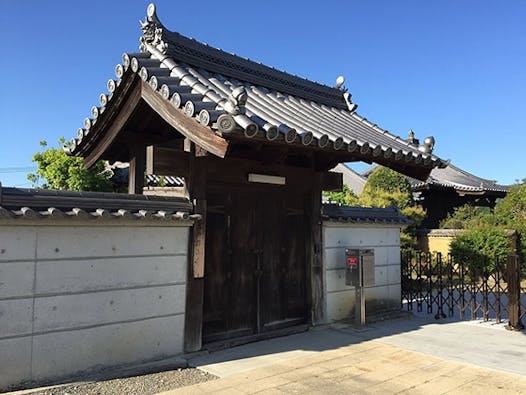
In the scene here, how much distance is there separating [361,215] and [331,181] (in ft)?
3.77

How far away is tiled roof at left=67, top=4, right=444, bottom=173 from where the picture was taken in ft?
16.4

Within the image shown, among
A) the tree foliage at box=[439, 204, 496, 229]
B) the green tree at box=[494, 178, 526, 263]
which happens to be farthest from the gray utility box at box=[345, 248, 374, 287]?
the tree foliage at box=[439, 204, 496, 229]

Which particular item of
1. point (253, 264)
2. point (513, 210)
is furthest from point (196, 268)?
point (513, 210)

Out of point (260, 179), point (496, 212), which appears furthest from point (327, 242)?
point (496, 212)

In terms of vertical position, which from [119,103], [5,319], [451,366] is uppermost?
[119,103]

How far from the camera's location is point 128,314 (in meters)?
5.33

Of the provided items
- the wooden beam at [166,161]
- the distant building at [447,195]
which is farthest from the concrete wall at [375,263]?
the distant building at [447,195]

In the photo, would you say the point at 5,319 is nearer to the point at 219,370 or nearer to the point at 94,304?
the point at 94,304

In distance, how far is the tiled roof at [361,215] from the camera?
800 centimetres

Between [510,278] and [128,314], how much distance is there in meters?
6.59

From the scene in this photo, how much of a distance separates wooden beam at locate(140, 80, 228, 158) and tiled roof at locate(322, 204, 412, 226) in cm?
326

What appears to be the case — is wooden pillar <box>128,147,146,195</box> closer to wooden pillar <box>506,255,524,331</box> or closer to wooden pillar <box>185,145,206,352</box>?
wooden pillar <box>185,145,206,352</box>

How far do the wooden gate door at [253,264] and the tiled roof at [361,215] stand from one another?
615 mm

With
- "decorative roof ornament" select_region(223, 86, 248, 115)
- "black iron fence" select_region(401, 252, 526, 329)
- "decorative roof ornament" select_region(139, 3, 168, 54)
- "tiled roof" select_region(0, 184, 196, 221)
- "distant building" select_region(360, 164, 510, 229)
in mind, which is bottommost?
"black iron fence" select_region(401, 252, 526, 329)
